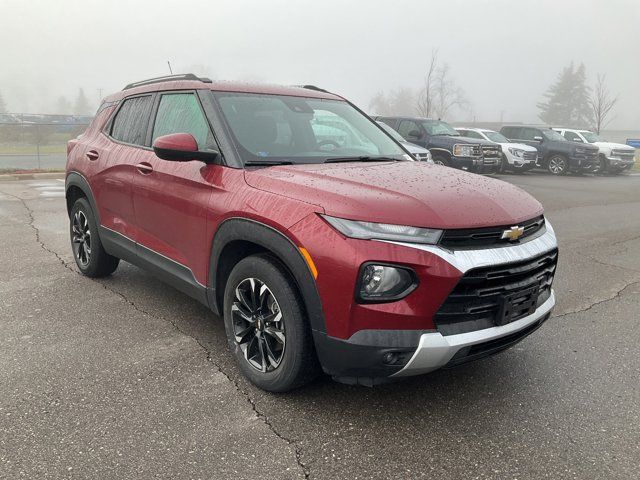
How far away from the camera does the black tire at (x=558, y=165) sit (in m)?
20.0

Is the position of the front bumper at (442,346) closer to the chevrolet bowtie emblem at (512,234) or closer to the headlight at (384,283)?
the headlight at (384,283)

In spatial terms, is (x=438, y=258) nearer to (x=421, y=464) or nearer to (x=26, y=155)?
(x=421, y=464)

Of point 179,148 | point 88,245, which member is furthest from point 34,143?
point 179,148

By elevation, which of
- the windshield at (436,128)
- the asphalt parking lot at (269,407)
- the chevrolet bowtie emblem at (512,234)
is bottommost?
the asphalt parking lot at (269,407)

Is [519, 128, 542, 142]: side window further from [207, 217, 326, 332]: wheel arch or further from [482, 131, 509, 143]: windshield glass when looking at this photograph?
Result: [207, 217, 326, 332]: wheel arch

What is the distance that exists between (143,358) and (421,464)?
1.92 metres

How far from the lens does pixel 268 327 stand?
2.92 meters

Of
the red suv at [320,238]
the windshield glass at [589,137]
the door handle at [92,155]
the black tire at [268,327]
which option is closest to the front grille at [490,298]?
the red suv at [320,238]

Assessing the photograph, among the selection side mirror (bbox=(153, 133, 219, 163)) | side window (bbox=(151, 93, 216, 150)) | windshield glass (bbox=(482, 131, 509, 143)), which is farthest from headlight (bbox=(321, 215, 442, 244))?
windshield glass (bbox=(482, 131, 509, 143))

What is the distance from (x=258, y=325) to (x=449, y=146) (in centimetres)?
1311

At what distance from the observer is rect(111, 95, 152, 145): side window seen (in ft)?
13.7

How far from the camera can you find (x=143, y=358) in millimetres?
3416

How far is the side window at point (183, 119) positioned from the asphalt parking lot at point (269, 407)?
4.66 ft

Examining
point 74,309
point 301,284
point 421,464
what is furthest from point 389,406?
point 74,309
